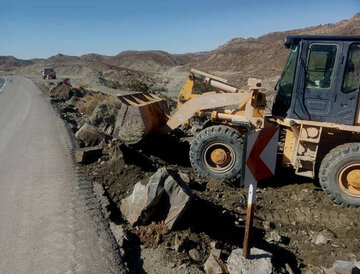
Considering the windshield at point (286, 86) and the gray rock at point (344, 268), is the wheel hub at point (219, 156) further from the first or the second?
the gray rock at point (344, 268)

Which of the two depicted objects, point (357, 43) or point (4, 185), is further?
point (4, 185)

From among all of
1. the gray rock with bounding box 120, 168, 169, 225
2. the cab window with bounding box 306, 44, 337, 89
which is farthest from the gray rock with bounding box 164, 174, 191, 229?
the cab window with bounding box 306, 44, 337, 89

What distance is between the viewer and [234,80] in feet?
115

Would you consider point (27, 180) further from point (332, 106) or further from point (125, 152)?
point (332, 106)

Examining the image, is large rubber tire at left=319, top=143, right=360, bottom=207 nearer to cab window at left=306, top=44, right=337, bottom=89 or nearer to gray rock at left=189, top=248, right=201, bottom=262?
cab window at left=306, top=44, right=337, bottom=89

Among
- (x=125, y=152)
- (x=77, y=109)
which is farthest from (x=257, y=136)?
(x=77, y=109)

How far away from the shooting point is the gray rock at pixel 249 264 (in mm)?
4043

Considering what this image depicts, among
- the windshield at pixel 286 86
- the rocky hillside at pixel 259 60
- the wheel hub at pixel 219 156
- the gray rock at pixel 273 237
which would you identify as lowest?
the gray rock at pixel 273 237

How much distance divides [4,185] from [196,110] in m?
4.11

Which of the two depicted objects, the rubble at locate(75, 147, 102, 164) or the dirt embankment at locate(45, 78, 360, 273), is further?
the rubble at locate(75, 147, 102, 164)

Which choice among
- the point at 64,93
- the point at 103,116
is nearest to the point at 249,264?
the point at 103,116

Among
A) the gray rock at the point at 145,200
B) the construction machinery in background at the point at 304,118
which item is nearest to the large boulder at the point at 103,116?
the construction machinery in background at the point at 304,118

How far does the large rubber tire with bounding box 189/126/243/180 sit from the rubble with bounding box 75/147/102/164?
214 cm

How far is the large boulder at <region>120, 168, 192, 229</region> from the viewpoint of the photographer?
4.93m
